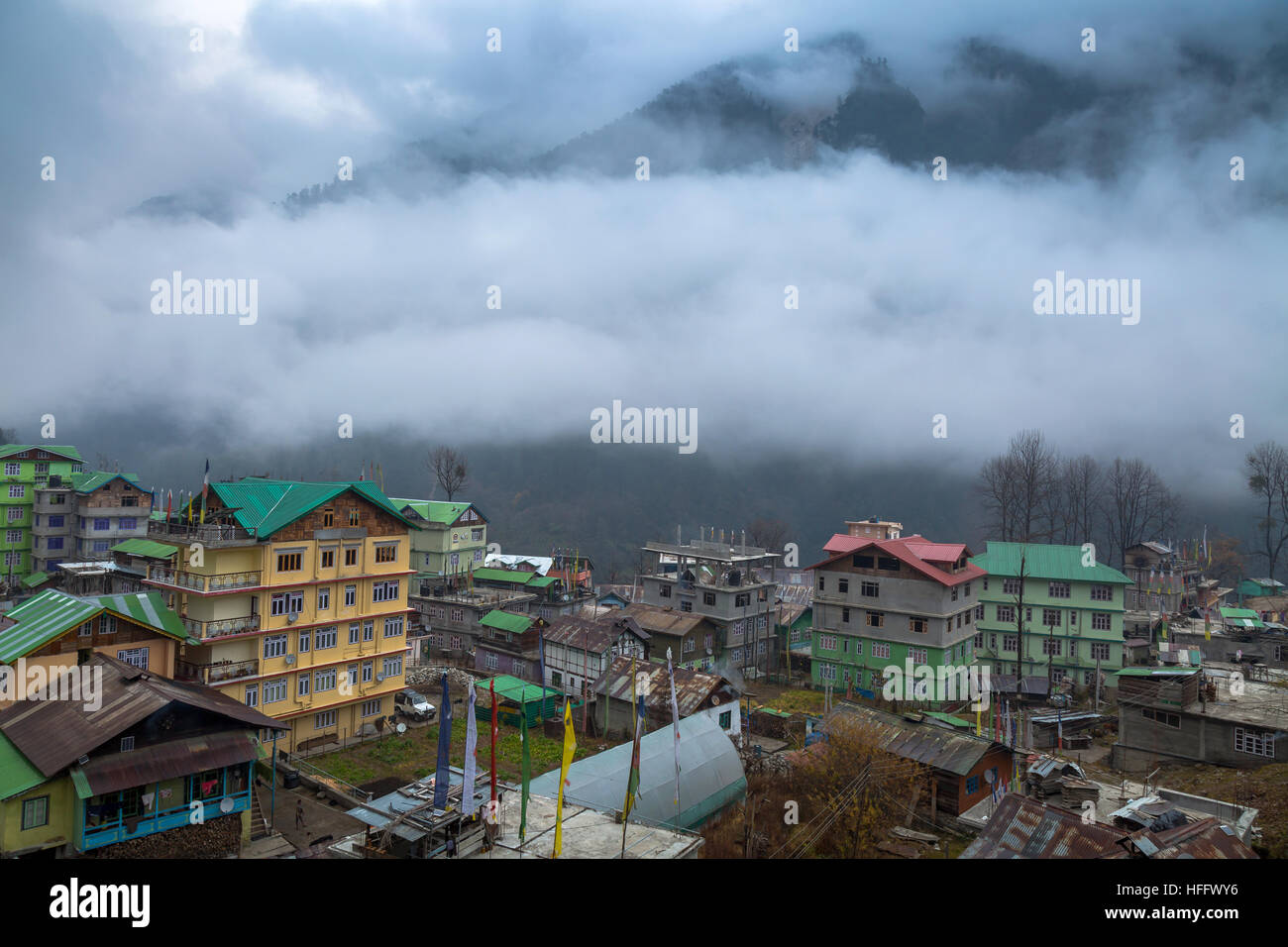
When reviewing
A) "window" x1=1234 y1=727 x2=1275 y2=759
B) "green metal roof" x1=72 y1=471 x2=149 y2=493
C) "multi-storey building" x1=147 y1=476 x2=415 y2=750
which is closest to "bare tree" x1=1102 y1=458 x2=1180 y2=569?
"window" x1=1234 y1=727 x2=1275 y2=759

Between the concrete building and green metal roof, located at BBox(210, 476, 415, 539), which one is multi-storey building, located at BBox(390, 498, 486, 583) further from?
the concrete building

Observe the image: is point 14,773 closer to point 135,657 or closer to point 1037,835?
point 135,657

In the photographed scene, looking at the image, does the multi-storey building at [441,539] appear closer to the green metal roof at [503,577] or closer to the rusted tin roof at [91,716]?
the green metal roof at [503,577]

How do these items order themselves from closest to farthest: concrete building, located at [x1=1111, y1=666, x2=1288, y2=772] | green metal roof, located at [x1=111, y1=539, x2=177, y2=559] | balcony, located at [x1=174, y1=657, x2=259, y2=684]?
balcony, located at [x1=174, y1=657, x2=259, y2=684] → concrete building, located at [x1=1111, y1=666, x2=1288, y2=772] → green metal roof, located at [x1=111, y1=539, x2=177, y2=559]

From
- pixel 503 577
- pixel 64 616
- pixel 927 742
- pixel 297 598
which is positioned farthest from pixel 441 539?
pixel 927 742

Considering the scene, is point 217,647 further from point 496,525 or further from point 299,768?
point 496,525

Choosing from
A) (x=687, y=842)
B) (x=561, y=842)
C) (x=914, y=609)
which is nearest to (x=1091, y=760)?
(x=914, y=609)
